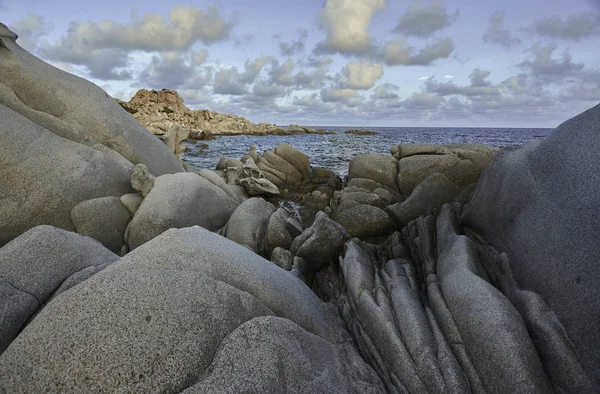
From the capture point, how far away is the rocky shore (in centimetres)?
292

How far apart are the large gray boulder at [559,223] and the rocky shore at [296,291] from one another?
0.02m

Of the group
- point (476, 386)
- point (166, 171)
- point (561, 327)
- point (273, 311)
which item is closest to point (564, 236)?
point (561, 327)

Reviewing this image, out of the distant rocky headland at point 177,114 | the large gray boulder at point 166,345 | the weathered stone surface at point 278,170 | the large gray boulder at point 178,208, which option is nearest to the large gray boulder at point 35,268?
the large gray boulder at point 166,345

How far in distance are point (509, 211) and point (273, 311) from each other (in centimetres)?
405

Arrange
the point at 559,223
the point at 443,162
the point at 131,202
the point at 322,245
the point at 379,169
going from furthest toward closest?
the point at 379,169 < the point at 443,162 < the point at 131,202 < the point at 322,245 < the point at 559,223

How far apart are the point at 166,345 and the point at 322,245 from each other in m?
4.18

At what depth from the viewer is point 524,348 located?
3443 millimetres

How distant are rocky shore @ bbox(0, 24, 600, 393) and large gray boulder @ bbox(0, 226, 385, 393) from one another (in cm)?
1

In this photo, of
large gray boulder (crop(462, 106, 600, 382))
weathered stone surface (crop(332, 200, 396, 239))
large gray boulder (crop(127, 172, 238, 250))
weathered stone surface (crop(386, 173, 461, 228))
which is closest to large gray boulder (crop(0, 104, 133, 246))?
large gray boulder (crop(127, 172, 238, 250))

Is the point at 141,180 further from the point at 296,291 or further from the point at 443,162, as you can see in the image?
the point at 443,162

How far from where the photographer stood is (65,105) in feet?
30.2

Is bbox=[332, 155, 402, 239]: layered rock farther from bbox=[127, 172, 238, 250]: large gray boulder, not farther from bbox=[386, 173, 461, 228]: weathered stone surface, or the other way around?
bbox=[127, 172, 238, 250]: large gray boulder

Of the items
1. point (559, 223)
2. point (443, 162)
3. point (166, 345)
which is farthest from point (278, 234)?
point (443, 162)

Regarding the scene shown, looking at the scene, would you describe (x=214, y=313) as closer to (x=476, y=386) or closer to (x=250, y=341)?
(x=250, y=341)
